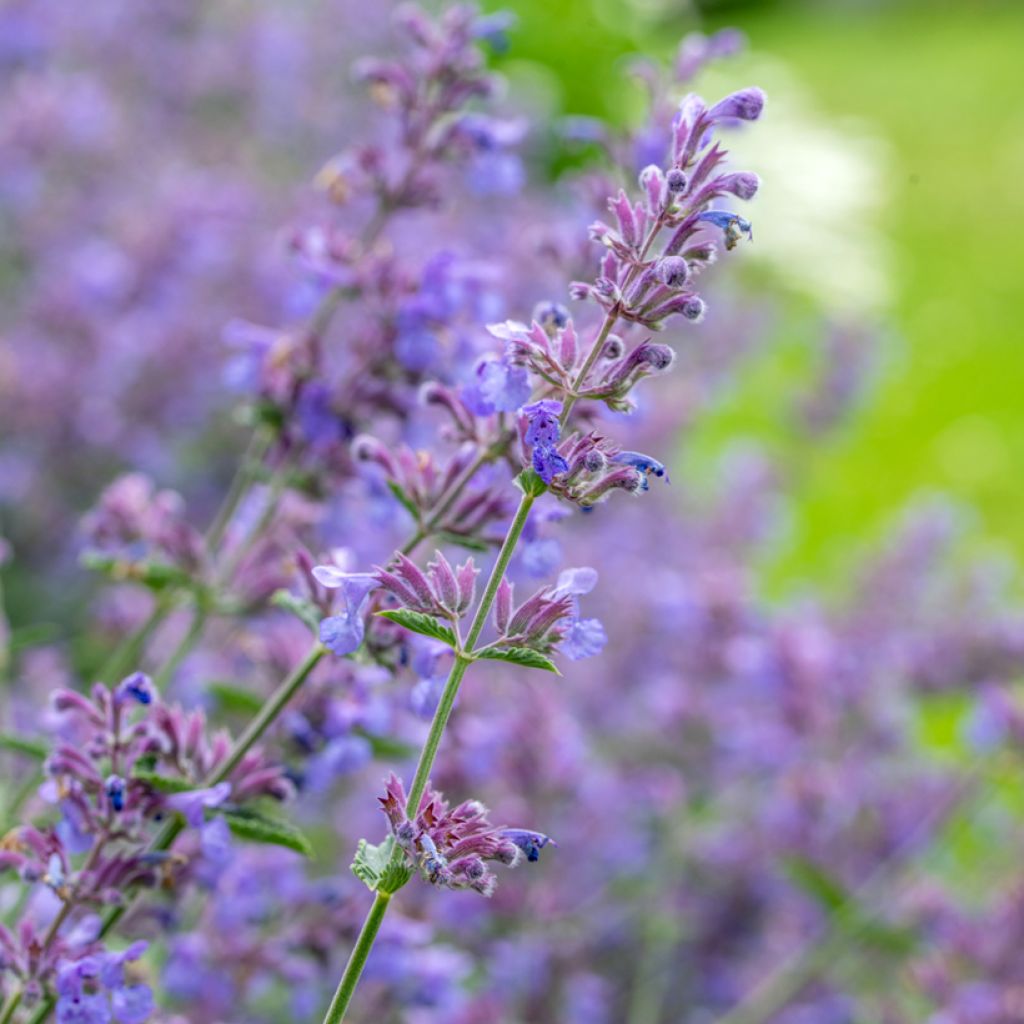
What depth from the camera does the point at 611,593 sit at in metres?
3.77

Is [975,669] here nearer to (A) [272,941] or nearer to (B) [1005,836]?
(B) [1005,836]

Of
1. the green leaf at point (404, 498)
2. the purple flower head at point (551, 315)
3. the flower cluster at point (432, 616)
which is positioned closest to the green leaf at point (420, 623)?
the flower cluster at point (432, 616)

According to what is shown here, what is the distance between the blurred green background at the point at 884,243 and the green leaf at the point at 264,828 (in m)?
2.37

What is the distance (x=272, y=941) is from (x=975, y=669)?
1.72m

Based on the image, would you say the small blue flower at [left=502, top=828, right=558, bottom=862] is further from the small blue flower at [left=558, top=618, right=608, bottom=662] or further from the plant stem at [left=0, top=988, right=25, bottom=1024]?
the plant stem at [left=0, top=988, right=25, bottom=1024]

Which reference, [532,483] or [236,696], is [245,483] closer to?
[236,696]

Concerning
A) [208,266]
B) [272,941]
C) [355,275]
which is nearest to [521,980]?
[272,941]

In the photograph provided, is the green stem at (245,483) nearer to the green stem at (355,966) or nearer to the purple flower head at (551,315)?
the purple flower head at (551,315)

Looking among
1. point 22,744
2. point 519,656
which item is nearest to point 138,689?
point 22,744

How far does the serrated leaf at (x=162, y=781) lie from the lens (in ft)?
4.45

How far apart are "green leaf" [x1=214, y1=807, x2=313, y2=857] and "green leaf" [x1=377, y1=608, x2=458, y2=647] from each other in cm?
29

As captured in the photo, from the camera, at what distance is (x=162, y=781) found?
4.46 ft

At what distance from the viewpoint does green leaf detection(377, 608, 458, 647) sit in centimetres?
120

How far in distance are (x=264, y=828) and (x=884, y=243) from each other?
10.9 metres
